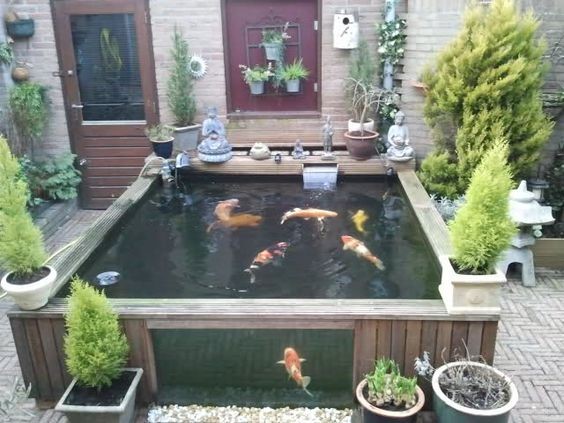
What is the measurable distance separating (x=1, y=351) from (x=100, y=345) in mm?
1619

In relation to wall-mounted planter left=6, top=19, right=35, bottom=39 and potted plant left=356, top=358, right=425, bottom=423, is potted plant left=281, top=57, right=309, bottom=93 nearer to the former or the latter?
wall-mounted planter left=6, top=19, right=35, bottom=39

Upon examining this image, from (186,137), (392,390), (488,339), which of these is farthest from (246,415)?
(186,137)

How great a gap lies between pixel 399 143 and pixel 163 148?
2552 millimetres

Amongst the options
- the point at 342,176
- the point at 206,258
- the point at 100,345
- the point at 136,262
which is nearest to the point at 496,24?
the point at 342,176

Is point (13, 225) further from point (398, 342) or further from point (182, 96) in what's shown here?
point (182, 96)

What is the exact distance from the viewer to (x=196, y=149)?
686 cm

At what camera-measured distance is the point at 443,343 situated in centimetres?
344

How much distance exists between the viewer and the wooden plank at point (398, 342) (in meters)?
3.41

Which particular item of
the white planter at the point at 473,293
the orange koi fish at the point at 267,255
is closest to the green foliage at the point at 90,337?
the orange koi fish at the point at 267,255

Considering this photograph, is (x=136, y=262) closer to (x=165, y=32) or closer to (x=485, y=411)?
(x=485, y=411)

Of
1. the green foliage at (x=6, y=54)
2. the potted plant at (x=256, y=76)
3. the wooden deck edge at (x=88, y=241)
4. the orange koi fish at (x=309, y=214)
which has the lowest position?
the orange koi fish at (x=309, y=214)

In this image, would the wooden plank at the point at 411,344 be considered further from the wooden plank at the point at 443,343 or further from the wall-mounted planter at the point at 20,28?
the wall-mounted planter at the point at 20,28

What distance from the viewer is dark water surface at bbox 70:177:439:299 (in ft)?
13.4

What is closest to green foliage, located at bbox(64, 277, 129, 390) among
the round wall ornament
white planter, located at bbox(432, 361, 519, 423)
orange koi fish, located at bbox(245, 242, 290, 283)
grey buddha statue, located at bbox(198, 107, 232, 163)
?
orange koi fish, located at bbox(245, 242, 290, 283)
